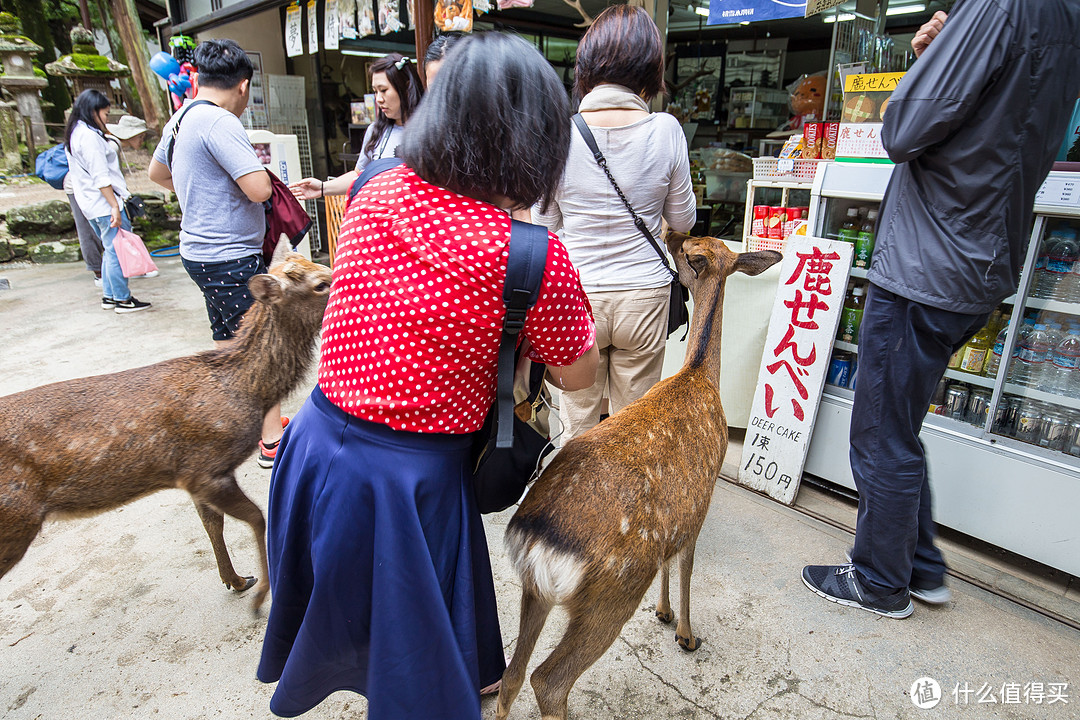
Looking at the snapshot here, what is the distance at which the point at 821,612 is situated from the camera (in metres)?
2.57

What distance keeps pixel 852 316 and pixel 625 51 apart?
1.82 metres

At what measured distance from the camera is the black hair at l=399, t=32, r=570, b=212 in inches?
48.9

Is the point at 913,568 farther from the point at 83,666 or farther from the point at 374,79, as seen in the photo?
the point at 374,79

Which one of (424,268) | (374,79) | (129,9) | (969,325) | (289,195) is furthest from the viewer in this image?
(129,9)

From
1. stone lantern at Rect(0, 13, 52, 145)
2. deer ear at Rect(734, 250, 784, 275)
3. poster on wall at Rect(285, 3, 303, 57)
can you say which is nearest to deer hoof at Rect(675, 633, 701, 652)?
deer ear at Rect(734, 250, 784, 275)

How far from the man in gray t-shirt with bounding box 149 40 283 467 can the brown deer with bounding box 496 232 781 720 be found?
5.95ft

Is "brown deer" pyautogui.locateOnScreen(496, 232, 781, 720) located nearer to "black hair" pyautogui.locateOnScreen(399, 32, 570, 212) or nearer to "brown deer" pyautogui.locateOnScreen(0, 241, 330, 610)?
"black hair" pyautogui.locateOnScreen(399, 32, 570, 212)

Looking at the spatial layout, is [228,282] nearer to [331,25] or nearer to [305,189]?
[305,189]

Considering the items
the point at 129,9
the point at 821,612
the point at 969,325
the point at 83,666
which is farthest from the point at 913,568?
the point at 129,9

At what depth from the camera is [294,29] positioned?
290 inches

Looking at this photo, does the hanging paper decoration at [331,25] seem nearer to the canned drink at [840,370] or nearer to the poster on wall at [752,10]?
the poster on wall at [752,10]

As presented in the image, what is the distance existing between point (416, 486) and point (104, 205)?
21.9 feet

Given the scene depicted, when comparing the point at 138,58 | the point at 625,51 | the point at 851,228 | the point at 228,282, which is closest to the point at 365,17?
the point at 228,282

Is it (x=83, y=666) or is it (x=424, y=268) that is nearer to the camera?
(x=424, y=268)
